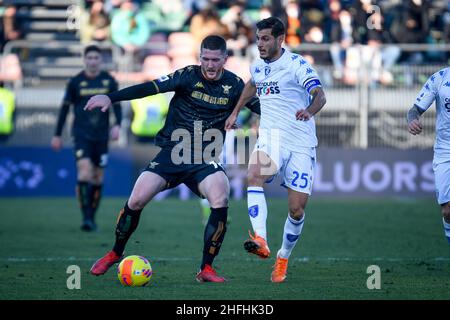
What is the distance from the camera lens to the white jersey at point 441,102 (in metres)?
9.49

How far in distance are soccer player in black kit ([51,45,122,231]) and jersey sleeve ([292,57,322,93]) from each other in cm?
563

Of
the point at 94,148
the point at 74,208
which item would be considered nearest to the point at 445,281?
the point at 94,148

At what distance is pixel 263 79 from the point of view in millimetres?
9461

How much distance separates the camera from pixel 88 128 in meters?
14.6

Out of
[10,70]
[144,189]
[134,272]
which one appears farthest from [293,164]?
[10,70]

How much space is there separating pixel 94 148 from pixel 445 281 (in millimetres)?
7009

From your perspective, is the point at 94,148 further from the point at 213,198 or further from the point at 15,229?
the point at 213,198

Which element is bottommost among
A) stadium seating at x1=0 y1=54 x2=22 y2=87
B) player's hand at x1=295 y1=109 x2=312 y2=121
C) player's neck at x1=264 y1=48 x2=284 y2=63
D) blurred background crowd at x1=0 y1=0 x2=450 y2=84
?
player's hand at x1=295 y1=109 x2=312 y2=121

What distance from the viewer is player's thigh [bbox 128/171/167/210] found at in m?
9.13

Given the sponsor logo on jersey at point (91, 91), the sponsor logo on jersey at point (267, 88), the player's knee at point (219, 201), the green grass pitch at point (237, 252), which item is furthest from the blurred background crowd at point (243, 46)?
the player's knee at point (219, 201)

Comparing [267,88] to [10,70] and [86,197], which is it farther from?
[10,70]

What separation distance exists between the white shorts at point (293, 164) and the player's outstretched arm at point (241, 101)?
1.08ft

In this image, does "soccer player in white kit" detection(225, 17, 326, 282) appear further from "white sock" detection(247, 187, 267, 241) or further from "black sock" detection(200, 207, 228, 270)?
"black sock" detection(200, 207, 228, 270)

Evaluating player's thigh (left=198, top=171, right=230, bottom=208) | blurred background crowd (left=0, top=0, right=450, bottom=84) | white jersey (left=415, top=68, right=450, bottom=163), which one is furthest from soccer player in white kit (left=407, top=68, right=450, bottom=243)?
blurred background crowd (left=0, top=0, right=450, bottom=84)
